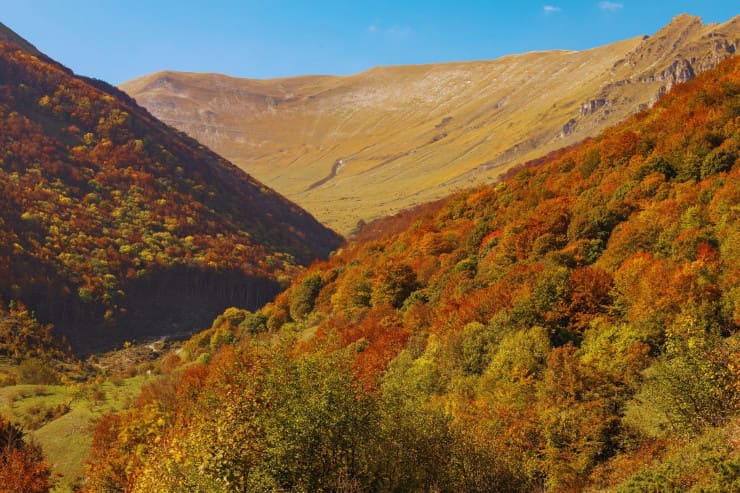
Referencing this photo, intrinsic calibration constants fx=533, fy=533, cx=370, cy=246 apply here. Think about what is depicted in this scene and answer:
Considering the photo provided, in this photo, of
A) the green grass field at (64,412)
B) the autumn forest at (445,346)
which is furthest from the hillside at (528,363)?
the green grass field at (64,412)

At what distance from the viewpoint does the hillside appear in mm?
16031

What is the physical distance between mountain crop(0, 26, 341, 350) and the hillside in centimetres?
3390

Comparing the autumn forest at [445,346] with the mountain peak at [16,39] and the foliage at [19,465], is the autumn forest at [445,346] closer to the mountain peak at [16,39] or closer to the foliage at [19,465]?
the foliage at [19,465]

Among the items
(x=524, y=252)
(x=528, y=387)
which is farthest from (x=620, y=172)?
(x=528, y=387)

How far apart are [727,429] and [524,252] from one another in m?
23.4

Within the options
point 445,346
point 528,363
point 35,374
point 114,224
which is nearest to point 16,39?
point 114,224

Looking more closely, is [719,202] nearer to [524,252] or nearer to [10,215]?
[524,252]

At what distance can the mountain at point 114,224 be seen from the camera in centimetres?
7156

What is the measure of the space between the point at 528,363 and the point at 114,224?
8305cm

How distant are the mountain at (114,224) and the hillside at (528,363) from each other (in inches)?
1335

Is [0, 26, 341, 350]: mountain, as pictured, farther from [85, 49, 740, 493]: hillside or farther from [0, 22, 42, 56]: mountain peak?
[85, 49, 740, 493]: hillside

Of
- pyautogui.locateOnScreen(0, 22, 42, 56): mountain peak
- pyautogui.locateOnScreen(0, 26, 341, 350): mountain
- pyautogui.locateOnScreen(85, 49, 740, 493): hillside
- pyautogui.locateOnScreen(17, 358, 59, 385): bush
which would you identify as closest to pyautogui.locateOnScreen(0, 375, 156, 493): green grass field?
pyautogui.locateOnScreen(17, 358, 59, 385): bush

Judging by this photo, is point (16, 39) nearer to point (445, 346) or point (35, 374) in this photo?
point (35, 374)

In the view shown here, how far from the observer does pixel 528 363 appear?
2589 cm
